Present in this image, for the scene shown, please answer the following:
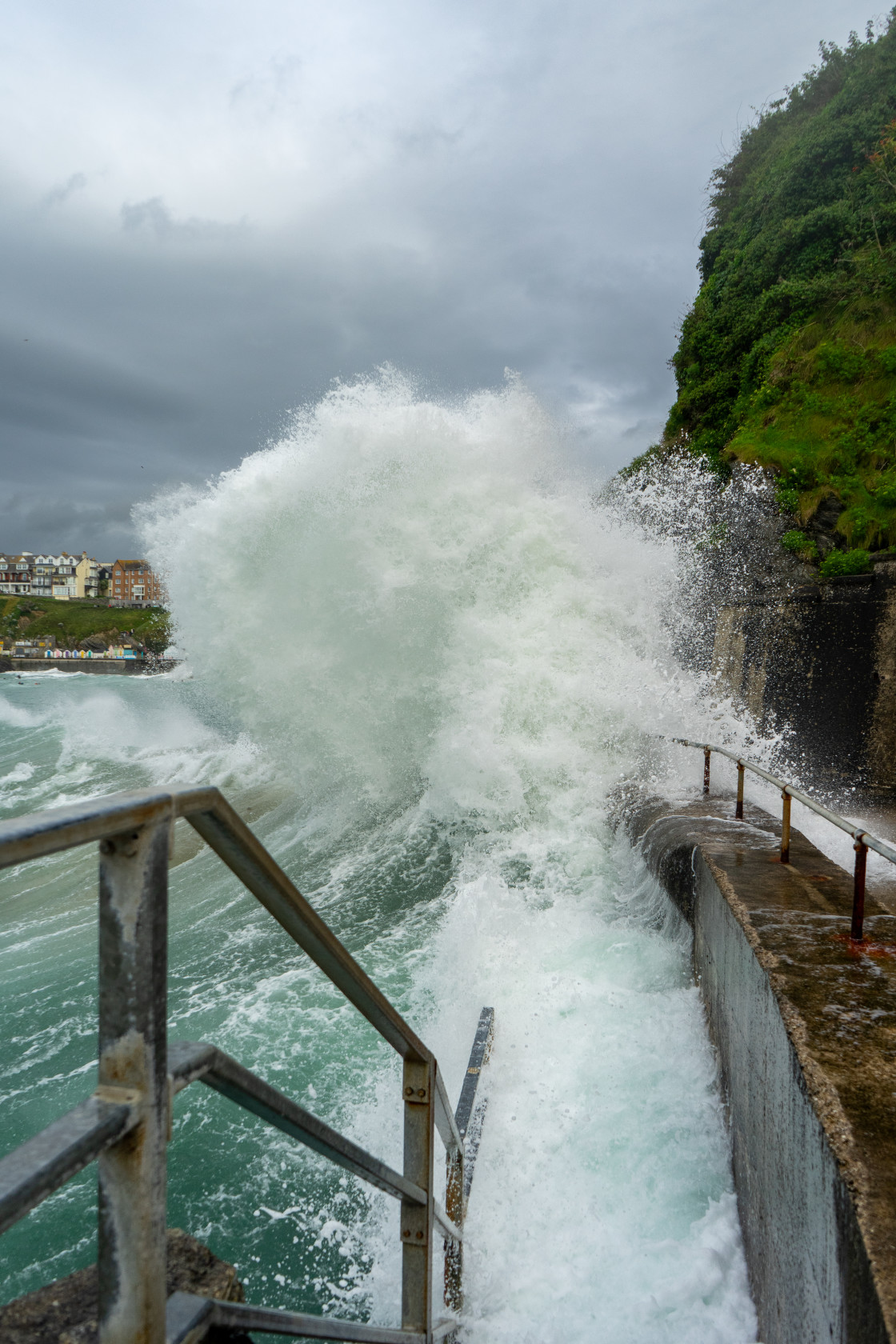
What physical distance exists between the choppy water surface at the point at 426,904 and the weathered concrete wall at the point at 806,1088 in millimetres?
354

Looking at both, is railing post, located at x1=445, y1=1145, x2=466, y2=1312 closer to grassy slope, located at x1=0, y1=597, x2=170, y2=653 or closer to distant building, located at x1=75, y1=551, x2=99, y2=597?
grassy slope, located at x1=0, y1=597, x2=170, y2=653

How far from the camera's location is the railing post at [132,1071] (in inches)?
30.7

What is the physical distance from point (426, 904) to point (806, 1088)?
15.7 feet

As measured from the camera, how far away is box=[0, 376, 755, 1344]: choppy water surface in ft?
9.87

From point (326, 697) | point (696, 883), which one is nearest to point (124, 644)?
point (326, 697)

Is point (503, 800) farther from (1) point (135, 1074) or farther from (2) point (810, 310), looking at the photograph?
(2) point (810, 310)

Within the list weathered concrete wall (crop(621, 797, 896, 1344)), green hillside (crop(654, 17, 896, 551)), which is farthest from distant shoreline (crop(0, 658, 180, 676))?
weathered concrete wall (crop(621, 797, 896, 1344))

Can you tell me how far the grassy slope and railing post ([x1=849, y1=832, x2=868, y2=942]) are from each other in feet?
380

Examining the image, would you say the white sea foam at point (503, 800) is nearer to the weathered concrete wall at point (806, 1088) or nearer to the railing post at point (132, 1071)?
the weathered concrete wall at point (806, 1088)

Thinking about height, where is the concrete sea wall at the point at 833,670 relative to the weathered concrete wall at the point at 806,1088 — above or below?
above

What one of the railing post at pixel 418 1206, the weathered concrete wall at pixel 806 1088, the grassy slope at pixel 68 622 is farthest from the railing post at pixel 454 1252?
the grassy slope at pixel 68 622

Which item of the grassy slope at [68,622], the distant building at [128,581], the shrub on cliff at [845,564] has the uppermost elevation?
the distant building at [128,581]

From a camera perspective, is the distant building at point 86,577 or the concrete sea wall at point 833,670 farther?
the distant building at point 86,577

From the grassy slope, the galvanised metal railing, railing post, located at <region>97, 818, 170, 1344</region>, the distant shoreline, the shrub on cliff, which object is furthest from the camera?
the grassy slope
